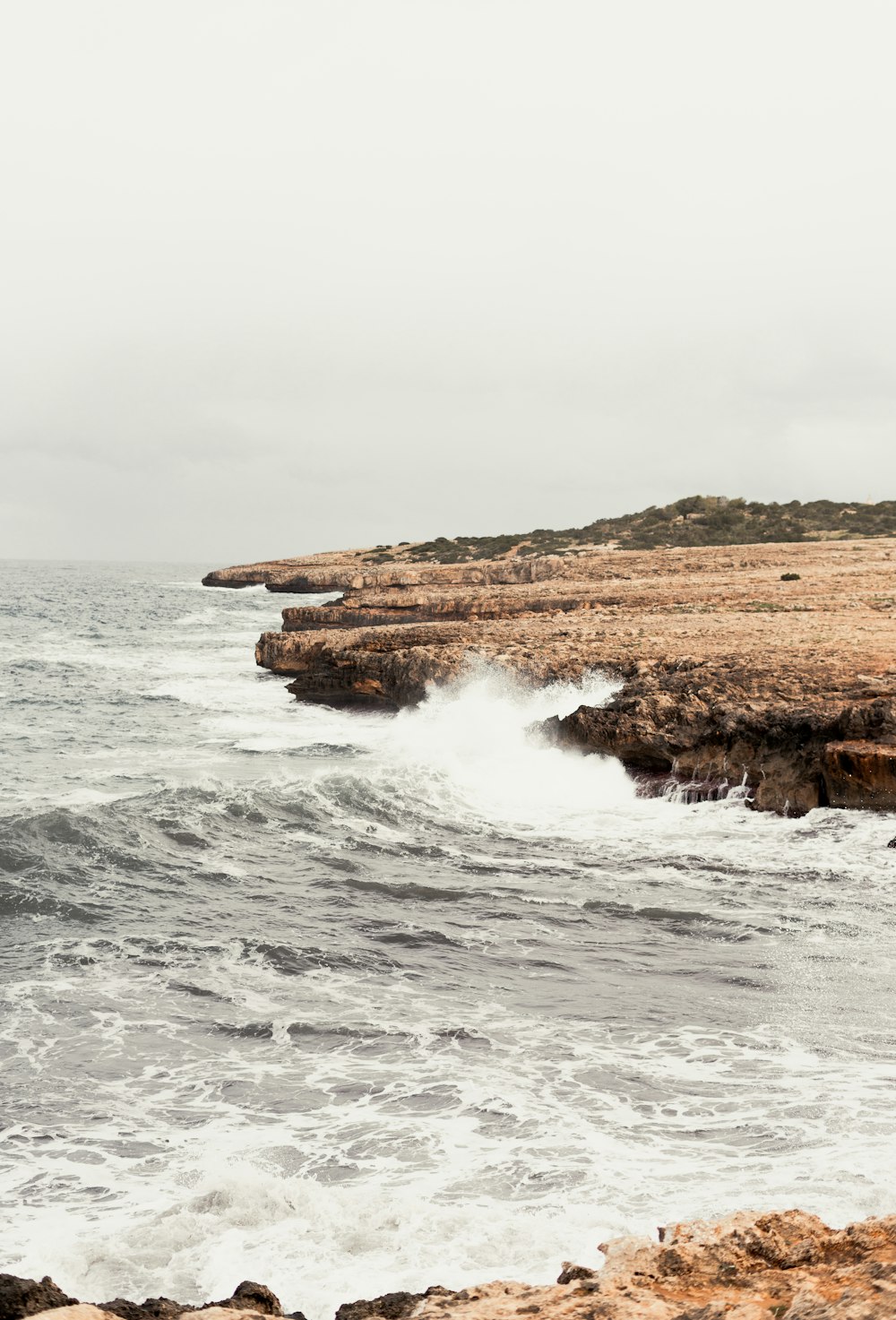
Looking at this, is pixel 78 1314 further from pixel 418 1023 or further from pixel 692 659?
pixel 692 659

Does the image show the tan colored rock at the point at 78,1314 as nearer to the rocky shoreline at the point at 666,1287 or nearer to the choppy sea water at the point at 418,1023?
the rocky shoreline at the point at 666,1287

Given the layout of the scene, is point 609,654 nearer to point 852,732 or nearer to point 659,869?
point 852,732

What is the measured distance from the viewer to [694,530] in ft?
229

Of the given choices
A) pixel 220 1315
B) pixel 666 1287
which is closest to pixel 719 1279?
pixel 666 1287

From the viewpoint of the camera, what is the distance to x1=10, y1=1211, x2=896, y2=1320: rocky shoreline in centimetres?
425

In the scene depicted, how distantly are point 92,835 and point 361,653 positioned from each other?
515 inches

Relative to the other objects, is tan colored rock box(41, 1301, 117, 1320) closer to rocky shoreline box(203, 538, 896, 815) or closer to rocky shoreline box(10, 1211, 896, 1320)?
rocky shoreline box(10, 1211, 896, 1320)

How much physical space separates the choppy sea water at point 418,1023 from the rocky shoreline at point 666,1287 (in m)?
0.78

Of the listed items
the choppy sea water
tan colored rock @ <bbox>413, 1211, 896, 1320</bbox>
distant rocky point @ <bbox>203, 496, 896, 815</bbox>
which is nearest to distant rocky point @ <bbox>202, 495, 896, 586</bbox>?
distant rocky point @ <bbox>203, 496, 896, 815</bbox>

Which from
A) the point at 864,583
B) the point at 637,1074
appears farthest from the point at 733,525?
the point at 637,1074

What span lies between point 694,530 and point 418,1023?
6417 cm

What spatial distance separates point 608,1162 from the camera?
272 inches

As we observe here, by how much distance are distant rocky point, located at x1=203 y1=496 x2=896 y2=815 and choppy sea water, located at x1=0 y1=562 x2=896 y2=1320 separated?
2.95 ft

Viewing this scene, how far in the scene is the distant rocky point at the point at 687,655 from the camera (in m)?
16.7
